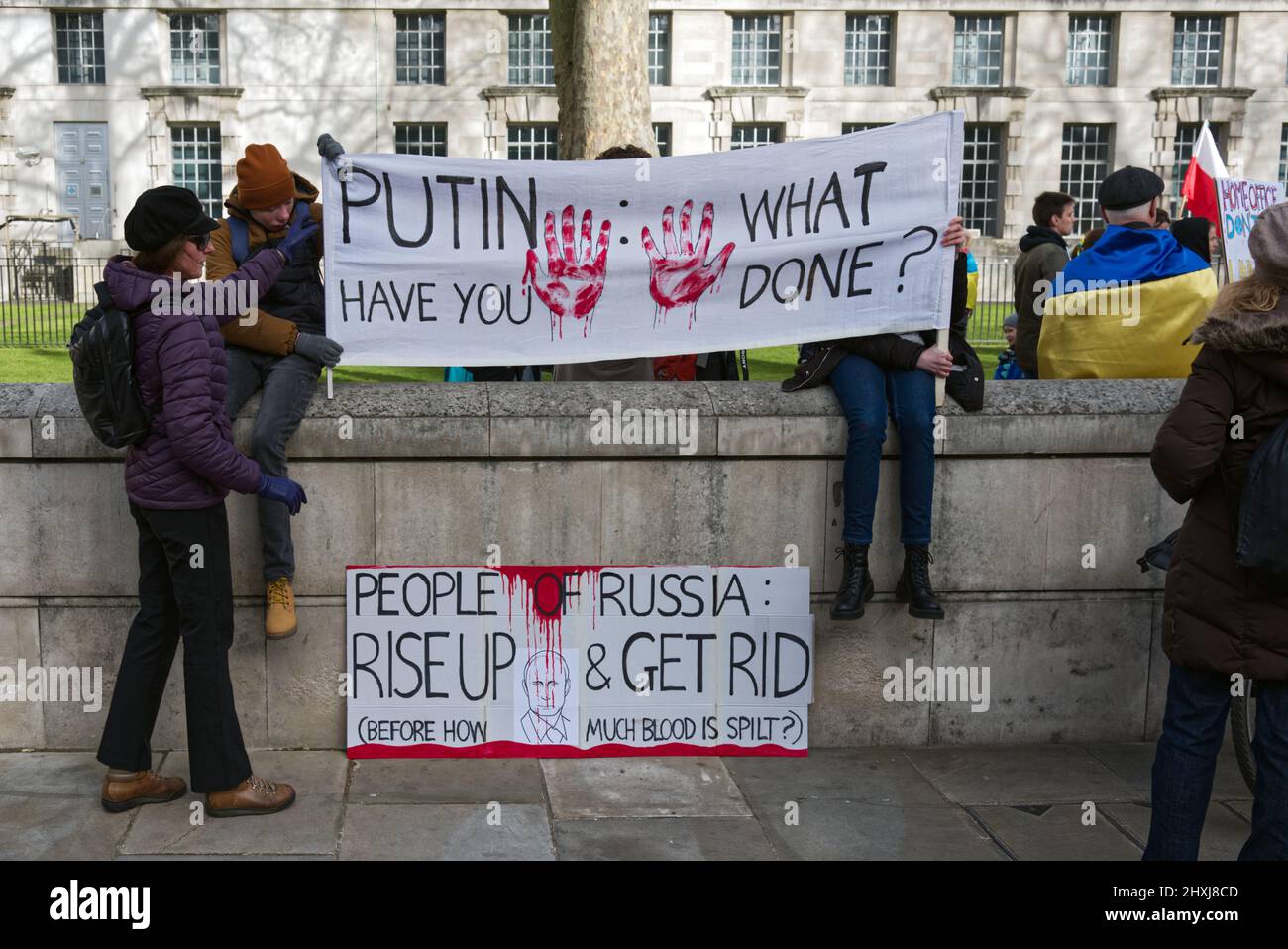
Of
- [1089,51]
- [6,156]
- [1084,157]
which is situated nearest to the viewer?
[6,156]

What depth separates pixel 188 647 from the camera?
4.71 metres

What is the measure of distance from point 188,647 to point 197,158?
112 feet

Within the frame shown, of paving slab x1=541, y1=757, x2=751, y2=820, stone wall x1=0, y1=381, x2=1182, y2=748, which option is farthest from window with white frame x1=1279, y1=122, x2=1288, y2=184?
paving slab x1=541, y1=757, x2=751, y2=820

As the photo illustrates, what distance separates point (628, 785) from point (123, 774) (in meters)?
1.86

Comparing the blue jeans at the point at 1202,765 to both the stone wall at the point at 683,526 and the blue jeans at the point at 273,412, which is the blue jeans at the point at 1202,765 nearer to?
the stone wall at the point at 683,526

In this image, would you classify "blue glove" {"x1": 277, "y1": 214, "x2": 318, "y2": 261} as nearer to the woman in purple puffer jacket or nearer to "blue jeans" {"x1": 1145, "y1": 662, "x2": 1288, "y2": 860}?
the woman in purple puffer jacket

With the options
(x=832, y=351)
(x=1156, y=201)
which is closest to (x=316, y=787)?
(x=832, y=351)

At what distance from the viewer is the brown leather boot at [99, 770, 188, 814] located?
483 cm

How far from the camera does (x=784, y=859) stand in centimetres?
455

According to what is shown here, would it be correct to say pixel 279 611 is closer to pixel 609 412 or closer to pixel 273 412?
pixel 273 412

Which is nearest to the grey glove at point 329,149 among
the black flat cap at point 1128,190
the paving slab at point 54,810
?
the paving slab at point 54,810

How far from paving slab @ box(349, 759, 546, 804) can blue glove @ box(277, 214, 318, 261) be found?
6.84 ft

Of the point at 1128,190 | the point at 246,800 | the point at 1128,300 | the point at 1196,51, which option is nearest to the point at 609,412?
the point at 246,800

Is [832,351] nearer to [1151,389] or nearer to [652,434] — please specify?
[652,434]
